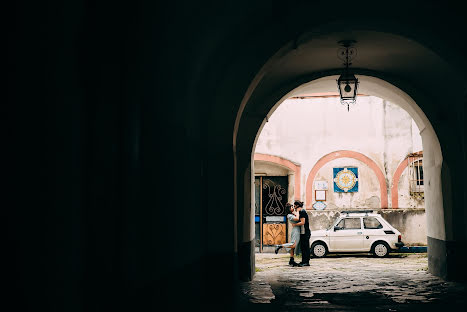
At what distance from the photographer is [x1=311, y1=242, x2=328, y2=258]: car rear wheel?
48.1 feet

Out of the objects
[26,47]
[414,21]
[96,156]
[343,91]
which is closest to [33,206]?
[26,47]

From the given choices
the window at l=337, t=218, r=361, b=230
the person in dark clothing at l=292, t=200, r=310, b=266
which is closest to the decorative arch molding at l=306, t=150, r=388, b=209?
the window at l=337, t=218, r=361, b=230

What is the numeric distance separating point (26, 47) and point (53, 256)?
100 cm

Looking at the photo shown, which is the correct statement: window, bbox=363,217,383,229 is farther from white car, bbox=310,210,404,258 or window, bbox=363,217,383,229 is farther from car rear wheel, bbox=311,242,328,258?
car rear wheel, bbox=311,242,328,258

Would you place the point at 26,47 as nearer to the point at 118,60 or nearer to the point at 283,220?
the point at 118,60

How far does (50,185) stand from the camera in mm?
2430

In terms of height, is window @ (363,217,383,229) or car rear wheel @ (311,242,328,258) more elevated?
window @ (363,217,383,229)

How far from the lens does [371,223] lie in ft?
48.6

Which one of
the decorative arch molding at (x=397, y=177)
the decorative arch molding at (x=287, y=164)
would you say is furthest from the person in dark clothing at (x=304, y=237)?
the decorative arch molding at (x=397, y=177)

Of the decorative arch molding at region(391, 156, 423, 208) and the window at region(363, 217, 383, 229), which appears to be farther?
the decorative arch molding at region(391, 156, 423, 208)

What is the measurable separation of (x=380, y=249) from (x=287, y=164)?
163 inches

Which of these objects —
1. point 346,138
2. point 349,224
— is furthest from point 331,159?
point 349,224

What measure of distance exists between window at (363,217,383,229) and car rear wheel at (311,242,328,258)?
1.38 m

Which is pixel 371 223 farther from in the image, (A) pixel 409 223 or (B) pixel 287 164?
(B) pixel 287 164
